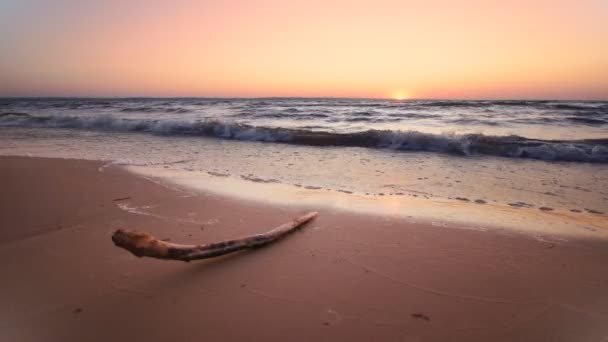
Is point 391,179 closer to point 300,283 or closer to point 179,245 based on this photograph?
point 300,283

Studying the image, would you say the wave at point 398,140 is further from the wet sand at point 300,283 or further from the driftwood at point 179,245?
the driftwood at point 179,245

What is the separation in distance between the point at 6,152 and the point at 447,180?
9728 mm

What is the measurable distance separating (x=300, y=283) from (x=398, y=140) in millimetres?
9214

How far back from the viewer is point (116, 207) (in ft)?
14.4

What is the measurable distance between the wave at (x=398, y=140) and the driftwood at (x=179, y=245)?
7.70 m

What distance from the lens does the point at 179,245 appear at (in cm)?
262

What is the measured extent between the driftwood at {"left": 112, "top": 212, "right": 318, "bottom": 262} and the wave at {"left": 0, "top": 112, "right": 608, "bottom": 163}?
770 centimetres

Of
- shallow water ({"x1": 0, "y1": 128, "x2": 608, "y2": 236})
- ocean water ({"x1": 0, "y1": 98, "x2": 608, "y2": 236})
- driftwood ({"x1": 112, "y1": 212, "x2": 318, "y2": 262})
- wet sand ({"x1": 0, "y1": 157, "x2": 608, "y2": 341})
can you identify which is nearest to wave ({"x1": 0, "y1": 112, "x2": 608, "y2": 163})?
ocean water ({"x1": 0, "y1": 98, "x2": 608, "y2": 236})

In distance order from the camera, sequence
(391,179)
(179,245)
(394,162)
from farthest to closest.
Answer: (394,162), (391,179), (179,245)

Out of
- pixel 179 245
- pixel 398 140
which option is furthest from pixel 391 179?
pixel 398 140

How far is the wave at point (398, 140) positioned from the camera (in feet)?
29.5

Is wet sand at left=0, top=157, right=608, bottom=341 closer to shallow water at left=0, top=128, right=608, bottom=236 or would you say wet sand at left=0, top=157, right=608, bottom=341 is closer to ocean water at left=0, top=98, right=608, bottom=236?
shallow water at left=0, top=128, right=608, bottom=236


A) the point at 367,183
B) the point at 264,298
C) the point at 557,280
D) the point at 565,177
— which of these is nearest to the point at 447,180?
the point at 367,183

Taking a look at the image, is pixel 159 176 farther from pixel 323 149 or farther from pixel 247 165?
pixel 323 149
